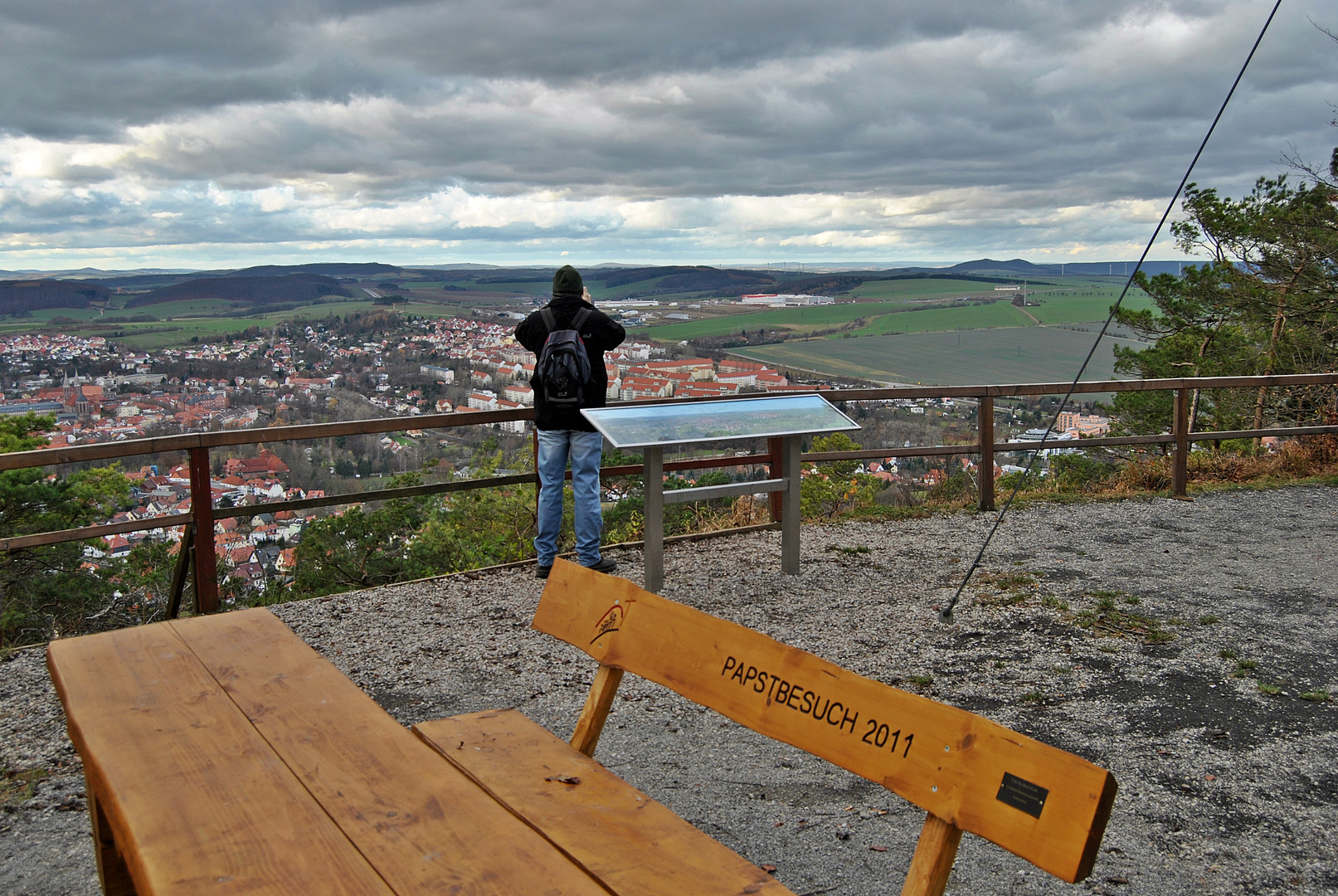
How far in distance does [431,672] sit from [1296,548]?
6.39m

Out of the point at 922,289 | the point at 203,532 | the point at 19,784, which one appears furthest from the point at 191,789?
the point at 922,289

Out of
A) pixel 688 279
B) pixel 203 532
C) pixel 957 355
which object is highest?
pixel 688 279

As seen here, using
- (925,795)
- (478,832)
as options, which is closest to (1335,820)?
(925,795)

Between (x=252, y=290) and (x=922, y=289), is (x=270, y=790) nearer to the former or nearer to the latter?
(x=252, y=290)

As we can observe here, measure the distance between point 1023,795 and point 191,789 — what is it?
5.04ft

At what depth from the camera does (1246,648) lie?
16.6 feet

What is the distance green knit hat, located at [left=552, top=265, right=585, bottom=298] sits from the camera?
612 cm

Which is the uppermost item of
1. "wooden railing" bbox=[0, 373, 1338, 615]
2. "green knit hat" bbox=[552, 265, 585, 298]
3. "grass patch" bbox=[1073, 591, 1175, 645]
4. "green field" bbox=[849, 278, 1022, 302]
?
"green field" bbox=[849, 278, 1022, 302]

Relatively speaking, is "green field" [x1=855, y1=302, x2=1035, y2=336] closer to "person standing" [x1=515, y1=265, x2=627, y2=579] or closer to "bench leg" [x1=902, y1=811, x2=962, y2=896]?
"person standing" [x1=515, y1=265, x2=627, y2=579]

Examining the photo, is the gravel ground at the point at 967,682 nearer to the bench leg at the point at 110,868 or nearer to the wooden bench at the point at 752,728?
the bench leg at the point at 110,868

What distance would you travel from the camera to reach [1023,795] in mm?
1599

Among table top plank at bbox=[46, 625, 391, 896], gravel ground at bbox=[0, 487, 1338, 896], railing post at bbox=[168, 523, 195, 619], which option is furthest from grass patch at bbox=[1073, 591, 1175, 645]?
railing post at bbox=[168, 523, 195, 619]

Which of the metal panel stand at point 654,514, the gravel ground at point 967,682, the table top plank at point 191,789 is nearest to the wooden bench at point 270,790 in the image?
the table top plank at point 191,789

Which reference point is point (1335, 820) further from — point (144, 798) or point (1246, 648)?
point (144, 798)
